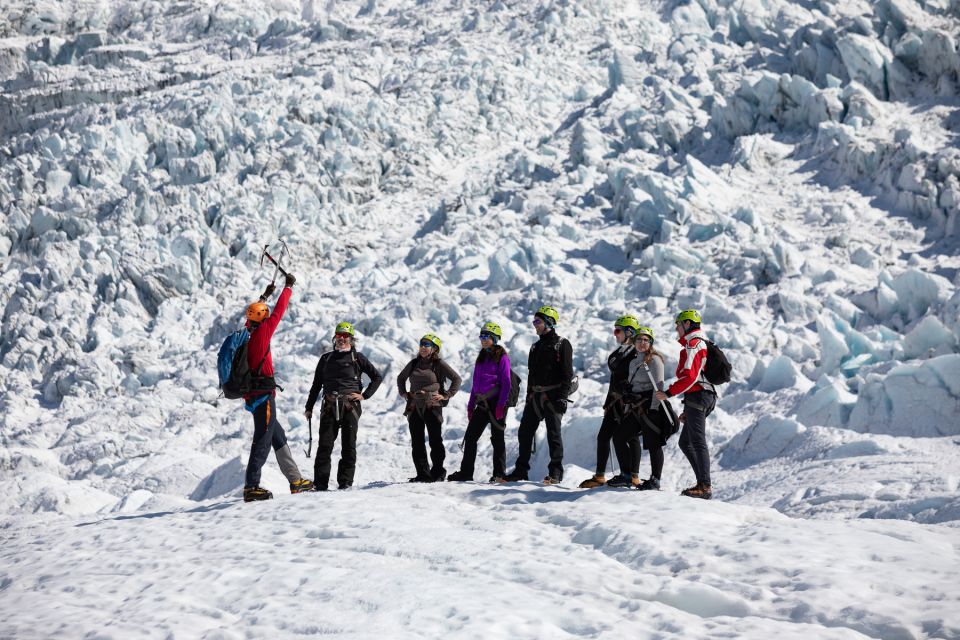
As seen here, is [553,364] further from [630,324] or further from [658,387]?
[658,387]

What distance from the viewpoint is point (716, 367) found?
236 inches

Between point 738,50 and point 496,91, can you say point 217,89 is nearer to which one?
point 496,91

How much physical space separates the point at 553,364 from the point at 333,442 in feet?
6.85

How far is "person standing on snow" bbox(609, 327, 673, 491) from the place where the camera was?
6.23 meters

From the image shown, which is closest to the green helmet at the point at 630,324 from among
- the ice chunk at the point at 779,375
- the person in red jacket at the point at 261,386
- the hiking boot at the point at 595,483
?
the hiking boot at the point at 595,483

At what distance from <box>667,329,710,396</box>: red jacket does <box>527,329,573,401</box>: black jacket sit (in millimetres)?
1147

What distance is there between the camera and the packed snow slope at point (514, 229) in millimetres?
13102

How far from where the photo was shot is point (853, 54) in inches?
998

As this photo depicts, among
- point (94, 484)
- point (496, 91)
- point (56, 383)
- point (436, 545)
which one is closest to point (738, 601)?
point (436, 545)

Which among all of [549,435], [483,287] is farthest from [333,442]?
[483,287]

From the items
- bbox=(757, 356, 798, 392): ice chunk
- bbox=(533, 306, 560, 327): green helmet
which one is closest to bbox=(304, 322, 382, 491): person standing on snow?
bbox=(533, 306, 560, 327): green helmet

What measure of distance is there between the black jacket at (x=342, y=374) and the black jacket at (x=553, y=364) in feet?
4.68

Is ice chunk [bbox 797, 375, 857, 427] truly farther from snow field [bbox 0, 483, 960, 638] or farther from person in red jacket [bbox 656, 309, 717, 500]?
snow field [bbox 0, 483, 960, 638]

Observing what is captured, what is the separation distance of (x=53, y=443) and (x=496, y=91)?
21465mm
